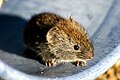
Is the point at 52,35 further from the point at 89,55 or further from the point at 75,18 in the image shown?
the point at 75,18

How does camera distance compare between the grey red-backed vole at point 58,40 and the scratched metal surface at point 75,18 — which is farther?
the grey red-backed vole at point 58,40

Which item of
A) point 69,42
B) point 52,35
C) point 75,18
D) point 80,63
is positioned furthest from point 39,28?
point 75,18

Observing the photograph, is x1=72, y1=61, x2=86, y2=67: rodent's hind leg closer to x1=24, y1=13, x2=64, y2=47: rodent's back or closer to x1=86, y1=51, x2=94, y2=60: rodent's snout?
x1=86, y1=51, x2=94, y2=60: rodent's snout

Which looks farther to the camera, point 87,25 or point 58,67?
point 87,25

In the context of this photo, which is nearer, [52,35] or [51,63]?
[52,35]

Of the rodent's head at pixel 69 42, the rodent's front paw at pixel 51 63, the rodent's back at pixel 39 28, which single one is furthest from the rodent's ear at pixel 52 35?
the rodent's front paw at pixel 51 63

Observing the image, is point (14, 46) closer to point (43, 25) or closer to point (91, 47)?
point (43, 25)

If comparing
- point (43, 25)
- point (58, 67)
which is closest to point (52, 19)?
point (43, 25)

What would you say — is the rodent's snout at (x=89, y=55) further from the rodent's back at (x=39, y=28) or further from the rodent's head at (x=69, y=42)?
the rodent's back at (x=39, y=28)
